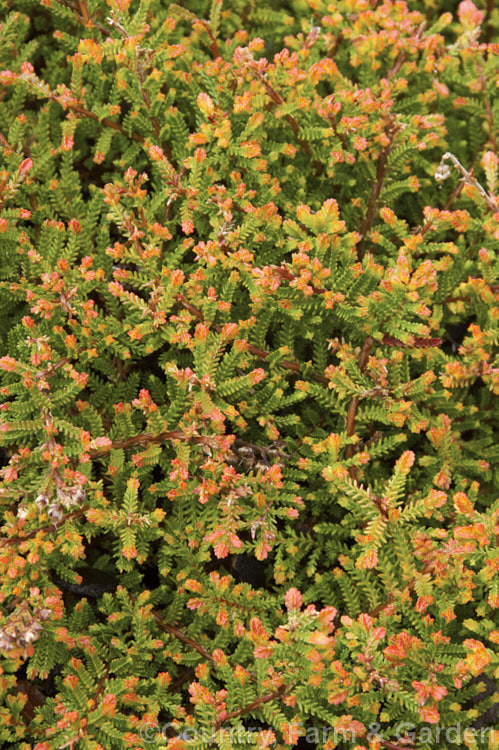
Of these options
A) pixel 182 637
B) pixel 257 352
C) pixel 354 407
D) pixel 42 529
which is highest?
pixel 257 352

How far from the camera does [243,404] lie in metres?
2.14

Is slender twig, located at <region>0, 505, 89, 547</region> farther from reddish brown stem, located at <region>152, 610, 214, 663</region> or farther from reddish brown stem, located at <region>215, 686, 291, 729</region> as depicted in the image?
reddish brown stem, located at <region>215, 686, 291, 729</region>

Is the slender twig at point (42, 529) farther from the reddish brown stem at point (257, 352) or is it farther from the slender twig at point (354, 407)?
the slender twig at point (354, 407)

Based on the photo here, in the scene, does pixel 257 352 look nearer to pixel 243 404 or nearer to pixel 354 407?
pixel 243 404

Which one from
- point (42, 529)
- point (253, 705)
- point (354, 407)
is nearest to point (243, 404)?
point (354, 407)

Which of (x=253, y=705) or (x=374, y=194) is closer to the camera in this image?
(x=253, y=705)

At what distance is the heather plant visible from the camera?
→ 1896 millimetres

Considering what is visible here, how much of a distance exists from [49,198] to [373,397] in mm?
1539

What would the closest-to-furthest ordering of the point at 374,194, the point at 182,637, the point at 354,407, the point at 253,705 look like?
the point at 253,705 → the point at 182,637 → the point at 354,407 → the point at 374,194

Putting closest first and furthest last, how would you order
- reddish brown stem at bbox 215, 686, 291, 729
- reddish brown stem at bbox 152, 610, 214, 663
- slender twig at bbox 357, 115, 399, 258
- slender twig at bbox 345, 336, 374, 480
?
reddish brown stem at bbox 215, 686, 291, 729 → reddish brown stem at bbox 152, 610, 214, 663 → slender twig at bbox 345, 336, 374, 480 → slender twig at bbox 357, 115, 399, 258

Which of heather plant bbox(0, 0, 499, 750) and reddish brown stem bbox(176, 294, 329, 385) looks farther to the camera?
reddish brown stem bbox(176, 294, 329, 385)

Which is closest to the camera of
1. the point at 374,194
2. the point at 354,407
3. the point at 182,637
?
the point at 182,637

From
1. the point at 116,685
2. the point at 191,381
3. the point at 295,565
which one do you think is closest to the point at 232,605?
the point at 295,565

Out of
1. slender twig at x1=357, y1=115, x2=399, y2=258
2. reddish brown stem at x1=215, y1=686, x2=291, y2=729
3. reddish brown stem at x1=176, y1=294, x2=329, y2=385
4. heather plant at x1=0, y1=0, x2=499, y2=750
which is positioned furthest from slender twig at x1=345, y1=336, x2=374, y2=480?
reddish brown stem at x1=215, y1=686, x2=291, y2=729
